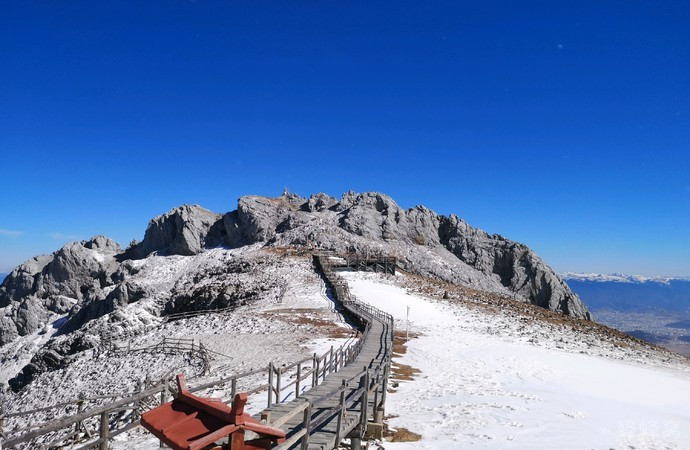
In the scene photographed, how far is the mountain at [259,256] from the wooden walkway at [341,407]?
1173 inches

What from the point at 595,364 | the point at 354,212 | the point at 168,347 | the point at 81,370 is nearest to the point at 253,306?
the point at 168,347

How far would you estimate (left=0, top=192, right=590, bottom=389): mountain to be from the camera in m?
54.5

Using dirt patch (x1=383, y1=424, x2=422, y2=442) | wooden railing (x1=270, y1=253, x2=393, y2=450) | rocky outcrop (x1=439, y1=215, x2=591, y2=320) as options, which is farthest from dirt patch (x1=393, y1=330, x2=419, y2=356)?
rocky outcrop (x1=439, y1=215, x2=591, y2=320)

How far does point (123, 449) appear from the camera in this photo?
12250mm

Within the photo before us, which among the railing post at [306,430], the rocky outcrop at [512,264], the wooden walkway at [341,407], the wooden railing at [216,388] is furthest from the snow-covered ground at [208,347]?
the rocky outcrop at [512,264]

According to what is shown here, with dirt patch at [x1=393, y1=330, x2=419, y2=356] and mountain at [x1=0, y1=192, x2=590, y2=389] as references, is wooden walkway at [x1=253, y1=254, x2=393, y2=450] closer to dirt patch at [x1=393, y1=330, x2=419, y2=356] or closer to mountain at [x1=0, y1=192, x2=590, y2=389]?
dirt patch at [x1=393, y1=330, x2=419, y2=356]

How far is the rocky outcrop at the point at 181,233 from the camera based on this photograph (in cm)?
7531

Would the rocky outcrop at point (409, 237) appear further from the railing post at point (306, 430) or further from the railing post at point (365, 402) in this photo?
the railing post at point (306, 430)

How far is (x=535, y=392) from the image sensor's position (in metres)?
17.6

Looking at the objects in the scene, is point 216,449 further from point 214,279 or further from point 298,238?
point 298,238

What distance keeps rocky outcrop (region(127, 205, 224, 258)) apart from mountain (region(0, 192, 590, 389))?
20 cm

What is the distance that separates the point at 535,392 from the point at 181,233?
68256mm

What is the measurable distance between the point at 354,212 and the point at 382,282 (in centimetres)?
2922

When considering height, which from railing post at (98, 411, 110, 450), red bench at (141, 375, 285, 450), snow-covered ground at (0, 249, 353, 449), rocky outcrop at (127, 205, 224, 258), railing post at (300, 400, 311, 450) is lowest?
snow-covered ground at (0, 249, 353, 449)
